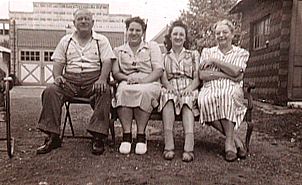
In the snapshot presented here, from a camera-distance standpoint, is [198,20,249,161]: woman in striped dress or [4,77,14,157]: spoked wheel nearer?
[4,77,14,157]: spoked wheel

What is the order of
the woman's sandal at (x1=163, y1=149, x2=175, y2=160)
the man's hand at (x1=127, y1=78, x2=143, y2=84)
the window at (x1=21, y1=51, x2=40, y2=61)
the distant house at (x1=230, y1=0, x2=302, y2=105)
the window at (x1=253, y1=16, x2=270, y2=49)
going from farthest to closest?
1. the window at (x1=21, y1=51, x2=40, y2=61)
2. the window at (x1=253, y1=16, x2=270, y2=49)
3. the distant house at (x1=230, y1=0, x2=302, y2=105)
4. the man's hand at (x1=127, y1=78, x2=143, y2=84)
5. the woman's sandal at (x1=163, y1=149, x2=175, y2=160)

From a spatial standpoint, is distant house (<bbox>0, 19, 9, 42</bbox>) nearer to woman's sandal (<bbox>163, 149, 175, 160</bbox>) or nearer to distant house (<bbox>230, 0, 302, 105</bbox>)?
distant house (<bbox>230, 0, 302, 105</bbox>)

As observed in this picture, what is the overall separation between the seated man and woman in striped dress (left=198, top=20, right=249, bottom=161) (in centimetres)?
103

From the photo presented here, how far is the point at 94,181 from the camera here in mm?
2359

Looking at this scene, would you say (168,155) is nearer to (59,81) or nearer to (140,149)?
(140,149)

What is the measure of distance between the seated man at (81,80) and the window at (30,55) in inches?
676

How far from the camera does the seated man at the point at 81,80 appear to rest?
3160mm

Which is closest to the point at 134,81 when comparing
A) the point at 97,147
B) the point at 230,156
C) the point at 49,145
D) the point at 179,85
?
the point at 179,85

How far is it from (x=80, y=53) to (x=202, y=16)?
48.2 feet

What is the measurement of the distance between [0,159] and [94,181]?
110 centimetres

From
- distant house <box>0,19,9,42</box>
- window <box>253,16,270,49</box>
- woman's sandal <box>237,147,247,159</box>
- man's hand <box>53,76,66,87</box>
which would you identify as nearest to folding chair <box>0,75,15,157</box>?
man's hand <box>53,76,66,87</box>

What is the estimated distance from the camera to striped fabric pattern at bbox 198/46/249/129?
9.97ft

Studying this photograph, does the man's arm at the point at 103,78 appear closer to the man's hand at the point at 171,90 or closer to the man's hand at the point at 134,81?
the man's hand at the point at 134,81

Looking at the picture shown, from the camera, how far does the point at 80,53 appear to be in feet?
11.4
